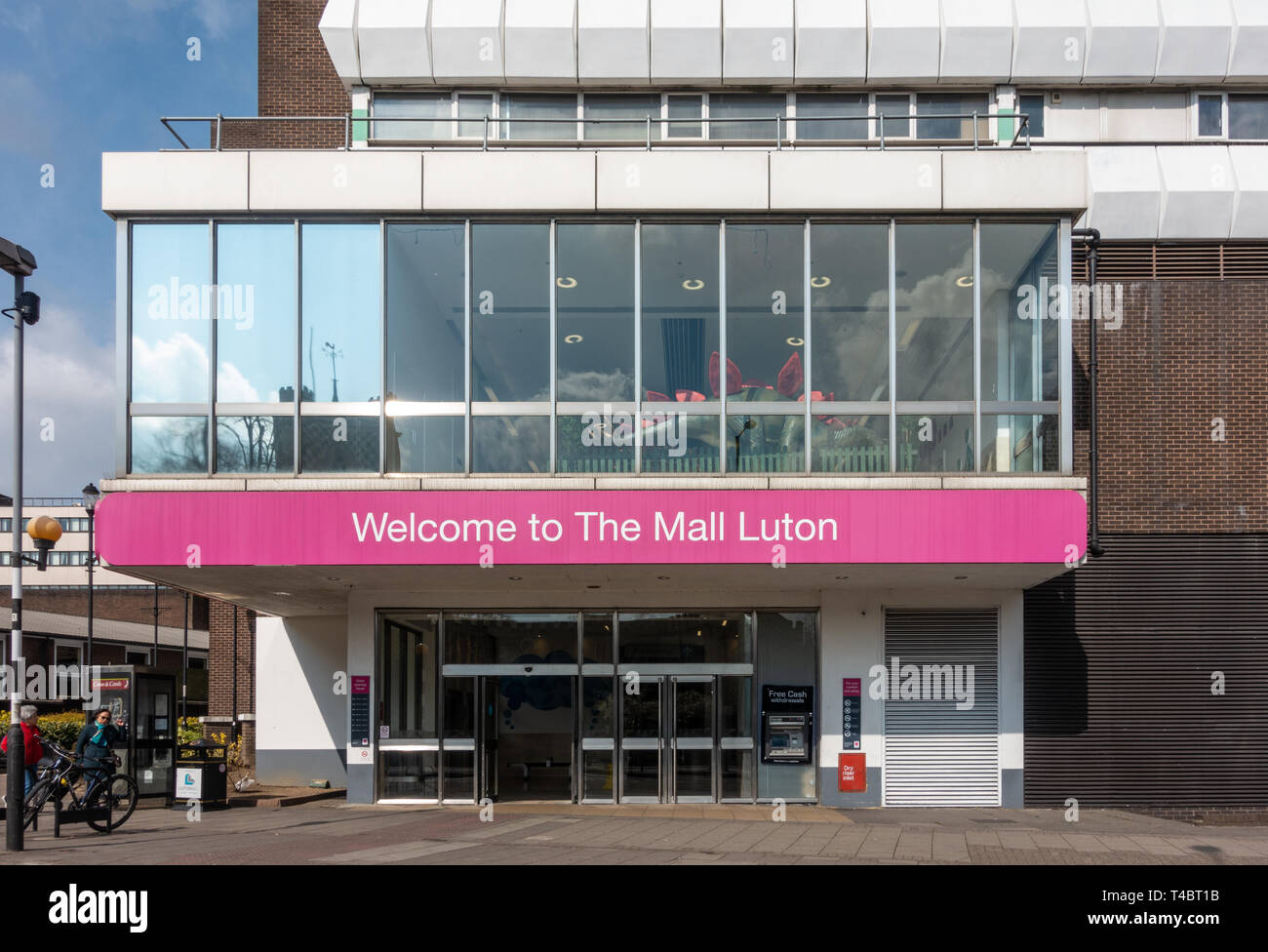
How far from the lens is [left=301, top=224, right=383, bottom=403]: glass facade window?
616 inches

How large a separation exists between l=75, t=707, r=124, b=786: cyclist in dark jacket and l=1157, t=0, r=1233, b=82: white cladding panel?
20323mm

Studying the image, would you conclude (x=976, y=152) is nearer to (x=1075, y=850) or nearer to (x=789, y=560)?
(x=789, y=560)

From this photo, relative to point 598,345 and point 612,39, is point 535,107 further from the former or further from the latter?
point 598,345

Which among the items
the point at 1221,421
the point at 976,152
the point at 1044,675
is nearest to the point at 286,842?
the point at 1044,675

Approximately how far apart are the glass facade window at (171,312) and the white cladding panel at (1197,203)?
50.5ft

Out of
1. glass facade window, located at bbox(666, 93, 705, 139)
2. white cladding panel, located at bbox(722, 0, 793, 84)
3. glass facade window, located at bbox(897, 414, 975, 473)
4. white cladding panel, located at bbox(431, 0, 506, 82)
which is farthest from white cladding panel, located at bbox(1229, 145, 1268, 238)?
white cladding panel, located at bbox(431, 0, 506, 82)

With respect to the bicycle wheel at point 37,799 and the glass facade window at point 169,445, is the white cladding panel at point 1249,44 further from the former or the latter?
the bicycle wheel at point 37,799

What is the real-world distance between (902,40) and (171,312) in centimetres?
1292

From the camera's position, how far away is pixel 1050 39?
19562 mm

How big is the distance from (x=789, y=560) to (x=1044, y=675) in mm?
5641

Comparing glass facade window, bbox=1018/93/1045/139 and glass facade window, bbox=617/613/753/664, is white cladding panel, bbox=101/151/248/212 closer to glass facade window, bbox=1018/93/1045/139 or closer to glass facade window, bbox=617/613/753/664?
glass facade window, bbox=617/613/753/664

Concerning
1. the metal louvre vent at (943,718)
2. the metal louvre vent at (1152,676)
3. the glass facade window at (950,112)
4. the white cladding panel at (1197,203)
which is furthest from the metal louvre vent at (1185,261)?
the metal louvre vent at (943,718)

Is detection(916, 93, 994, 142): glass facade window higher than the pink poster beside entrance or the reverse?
higher

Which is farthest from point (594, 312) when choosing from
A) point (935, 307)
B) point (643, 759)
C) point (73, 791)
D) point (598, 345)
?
point (73, 791)
